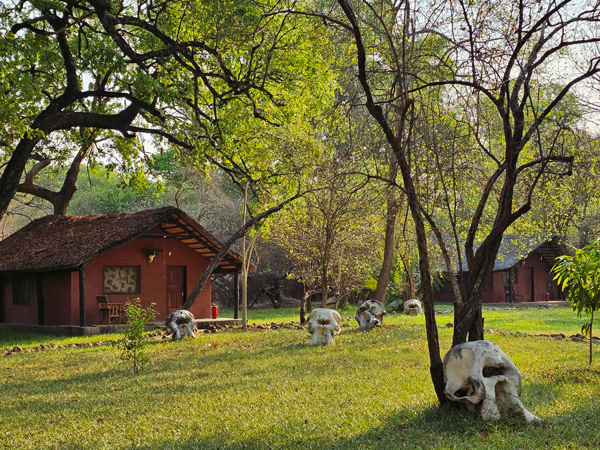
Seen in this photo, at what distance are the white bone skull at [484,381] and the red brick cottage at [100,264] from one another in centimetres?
1441

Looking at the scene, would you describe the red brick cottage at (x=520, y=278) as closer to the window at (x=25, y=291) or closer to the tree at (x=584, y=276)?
the window at (x=25, y=291)

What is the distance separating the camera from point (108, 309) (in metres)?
21.1

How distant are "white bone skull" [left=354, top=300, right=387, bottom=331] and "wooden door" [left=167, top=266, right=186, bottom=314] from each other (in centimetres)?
824

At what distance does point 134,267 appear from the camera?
74.1 feet

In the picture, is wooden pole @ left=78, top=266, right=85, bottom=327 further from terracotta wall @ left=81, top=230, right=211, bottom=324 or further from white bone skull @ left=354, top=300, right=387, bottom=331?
white bone skull @ left=354, top=300, right=387, bottom=331

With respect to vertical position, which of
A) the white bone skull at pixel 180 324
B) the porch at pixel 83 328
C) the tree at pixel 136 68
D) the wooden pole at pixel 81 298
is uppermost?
the tree at pixel 136 68

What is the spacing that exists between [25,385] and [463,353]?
748 cm

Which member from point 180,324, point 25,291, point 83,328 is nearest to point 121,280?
point 83,328

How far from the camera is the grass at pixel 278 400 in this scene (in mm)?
6461

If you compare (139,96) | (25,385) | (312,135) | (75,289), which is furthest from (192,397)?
(75,289)

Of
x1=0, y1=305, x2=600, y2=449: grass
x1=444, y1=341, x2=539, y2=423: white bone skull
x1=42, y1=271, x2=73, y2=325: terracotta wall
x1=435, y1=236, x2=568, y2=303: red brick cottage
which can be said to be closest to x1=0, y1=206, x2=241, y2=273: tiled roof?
x1=42, y1=271, x2=73, y2=325: terracotta wall

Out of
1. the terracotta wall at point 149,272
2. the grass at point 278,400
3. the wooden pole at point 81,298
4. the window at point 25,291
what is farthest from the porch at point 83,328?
the grass at point 278,400

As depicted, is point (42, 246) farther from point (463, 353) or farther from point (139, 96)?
point (463, 353)

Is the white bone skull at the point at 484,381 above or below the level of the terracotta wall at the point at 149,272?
below
